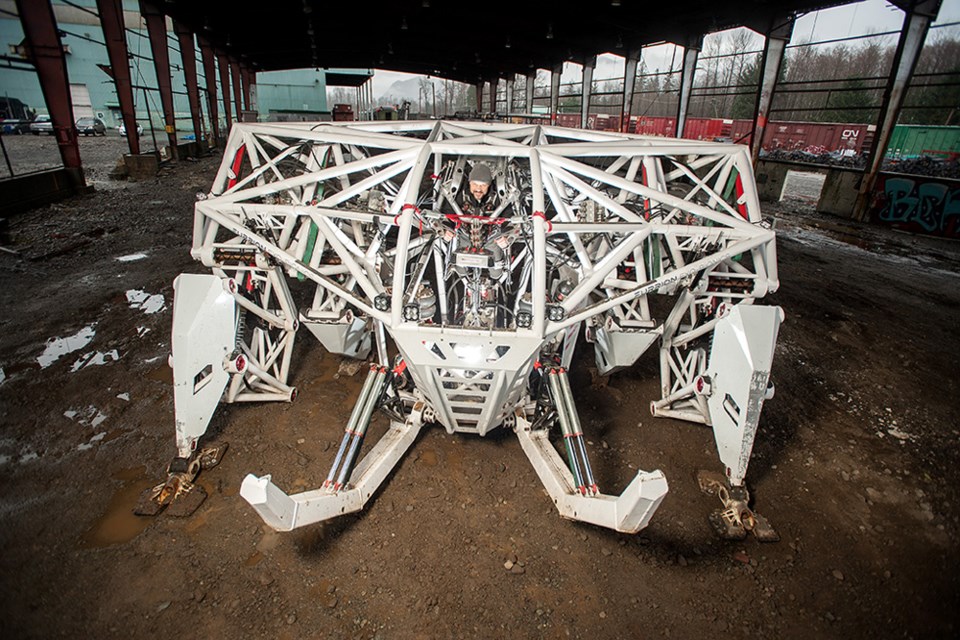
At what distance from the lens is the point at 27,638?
Result: 265 centimetres

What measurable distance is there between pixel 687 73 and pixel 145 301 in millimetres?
19315

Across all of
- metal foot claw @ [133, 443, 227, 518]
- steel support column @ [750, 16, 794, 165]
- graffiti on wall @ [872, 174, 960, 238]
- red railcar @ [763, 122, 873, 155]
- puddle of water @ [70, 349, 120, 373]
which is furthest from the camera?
red railcar @ [763, 122, 873, 155]

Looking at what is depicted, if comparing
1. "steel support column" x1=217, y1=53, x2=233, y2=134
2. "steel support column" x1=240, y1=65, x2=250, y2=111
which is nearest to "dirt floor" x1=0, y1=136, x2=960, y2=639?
"steel support column" x1=217, y1=53, x2=233, y2=134

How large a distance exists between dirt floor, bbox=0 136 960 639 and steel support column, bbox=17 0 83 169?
898cm

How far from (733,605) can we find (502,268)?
295 centimetres

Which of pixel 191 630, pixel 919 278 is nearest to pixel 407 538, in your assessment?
pixel 191 630

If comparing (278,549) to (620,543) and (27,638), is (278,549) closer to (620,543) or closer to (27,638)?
(27,638)

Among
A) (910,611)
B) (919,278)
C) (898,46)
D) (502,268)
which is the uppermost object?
(898,46)

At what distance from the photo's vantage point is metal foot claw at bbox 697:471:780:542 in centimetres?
357

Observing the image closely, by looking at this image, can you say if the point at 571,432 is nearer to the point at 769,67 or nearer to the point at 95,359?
the point at 95,359

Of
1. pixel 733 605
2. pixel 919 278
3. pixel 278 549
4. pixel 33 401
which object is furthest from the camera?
pixel 919 278

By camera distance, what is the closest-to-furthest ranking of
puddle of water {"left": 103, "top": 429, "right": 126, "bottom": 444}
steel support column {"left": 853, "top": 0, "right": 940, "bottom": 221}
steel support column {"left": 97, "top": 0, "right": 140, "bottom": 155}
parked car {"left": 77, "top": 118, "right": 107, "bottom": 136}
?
puddle of water {"left": 103, "top": 429, "right": 126, "bottom": 444} → steel support column {"left": 853, "top": 0, "right": 940, "bottom": 221} → steel support column {"left": 97, "top": 0, "right": 140, "bottom": 155} → parked car {"left": 77, "top": 118, "right": 107, "bottom": 136}

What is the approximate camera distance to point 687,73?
687 inches

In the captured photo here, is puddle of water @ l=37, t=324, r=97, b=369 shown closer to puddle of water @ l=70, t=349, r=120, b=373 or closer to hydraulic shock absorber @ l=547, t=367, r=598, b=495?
puddle of water @ l=70, t=349, r=120, b=373
